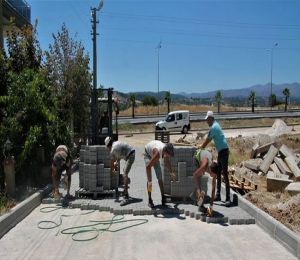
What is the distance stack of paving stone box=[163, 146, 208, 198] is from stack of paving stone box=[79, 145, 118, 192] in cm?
161

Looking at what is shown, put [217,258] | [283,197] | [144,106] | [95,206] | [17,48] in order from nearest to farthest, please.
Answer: [217,258], [95,206], [283,197], [17,48], [144,106]

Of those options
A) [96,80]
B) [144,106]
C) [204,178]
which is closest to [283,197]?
→ [204,178]

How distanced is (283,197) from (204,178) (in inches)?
113

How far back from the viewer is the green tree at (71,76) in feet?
65.2

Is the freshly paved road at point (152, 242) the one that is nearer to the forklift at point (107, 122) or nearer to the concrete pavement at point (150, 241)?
the concrete pavement at point (150, 241)

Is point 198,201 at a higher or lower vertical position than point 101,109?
lower

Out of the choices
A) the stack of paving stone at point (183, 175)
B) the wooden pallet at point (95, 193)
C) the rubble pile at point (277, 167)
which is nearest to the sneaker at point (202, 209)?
the stack of paving stone at point (183, 175)

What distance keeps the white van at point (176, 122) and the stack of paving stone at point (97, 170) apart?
94.5 ft

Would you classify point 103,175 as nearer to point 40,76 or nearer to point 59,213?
point 59,213

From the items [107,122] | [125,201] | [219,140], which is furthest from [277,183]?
[107,122]

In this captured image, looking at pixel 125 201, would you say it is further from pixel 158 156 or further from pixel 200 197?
pixel 200 197

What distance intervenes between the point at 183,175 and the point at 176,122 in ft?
99.8

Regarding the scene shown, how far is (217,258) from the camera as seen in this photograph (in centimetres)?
730

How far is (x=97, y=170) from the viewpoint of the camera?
11.4 meters
